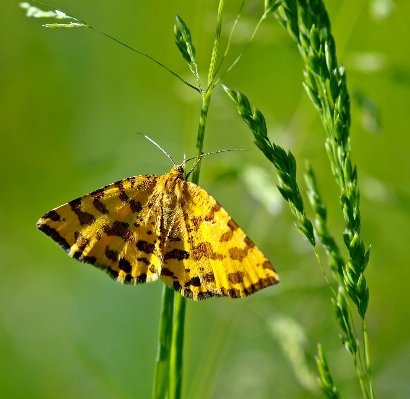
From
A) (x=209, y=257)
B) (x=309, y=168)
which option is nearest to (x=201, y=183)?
(x=209, y=257)

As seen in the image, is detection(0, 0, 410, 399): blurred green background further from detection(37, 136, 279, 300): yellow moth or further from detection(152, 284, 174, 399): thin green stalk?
detection(152, 284, 174, 399): thin green stalk

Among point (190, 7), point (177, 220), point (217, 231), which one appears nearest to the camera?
Result: point (217, 231)

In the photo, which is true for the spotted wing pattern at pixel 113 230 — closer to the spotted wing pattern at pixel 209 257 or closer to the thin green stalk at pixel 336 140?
the spotted wing pattern at pixel 209 257

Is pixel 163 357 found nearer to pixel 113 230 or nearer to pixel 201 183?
pixel 113 230

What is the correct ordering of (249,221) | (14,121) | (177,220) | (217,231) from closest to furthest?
(217,231) → (177,220) → (249,221) → (14,121)

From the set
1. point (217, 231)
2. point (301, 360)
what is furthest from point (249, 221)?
point (217, 231)

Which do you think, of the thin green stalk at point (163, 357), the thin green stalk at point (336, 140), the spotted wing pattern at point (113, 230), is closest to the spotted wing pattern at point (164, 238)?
the spotted wing pattern at point (113, 230)

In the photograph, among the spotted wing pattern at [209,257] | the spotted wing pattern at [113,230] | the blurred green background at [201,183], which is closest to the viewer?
the spotted wing pattern at [209,257]

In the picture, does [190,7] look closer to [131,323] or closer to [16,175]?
[16,175]

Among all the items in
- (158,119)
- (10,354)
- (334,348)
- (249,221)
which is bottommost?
(10,354)
